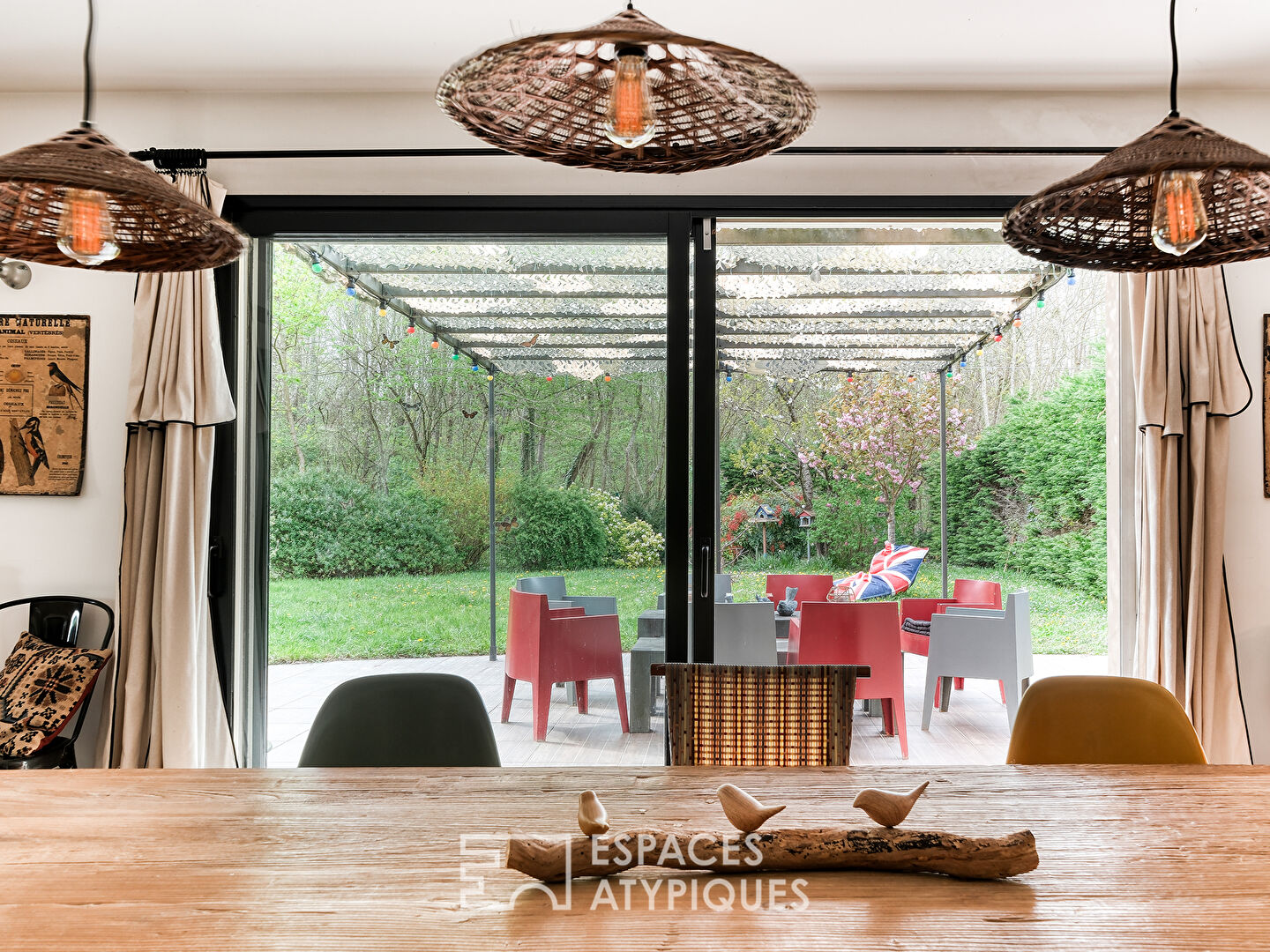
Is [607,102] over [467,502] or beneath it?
over

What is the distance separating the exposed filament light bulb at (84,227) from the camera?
1379 mm

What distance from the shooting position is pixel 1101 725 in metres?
1.94

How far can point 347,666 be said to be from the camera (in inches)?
131

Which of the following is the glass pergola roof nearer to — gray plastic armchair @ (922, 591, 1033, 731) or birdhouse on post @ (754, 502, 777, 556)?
birdhouse on post @ (754, 502, 777, 556)

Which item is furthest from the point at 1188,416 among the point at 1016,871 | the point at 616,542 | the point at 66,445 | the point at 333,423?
the point at 66,445

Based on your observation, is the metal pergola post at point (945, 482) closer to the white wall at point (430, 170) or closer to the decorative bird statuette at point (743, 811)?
the white wall at point (430, 170)

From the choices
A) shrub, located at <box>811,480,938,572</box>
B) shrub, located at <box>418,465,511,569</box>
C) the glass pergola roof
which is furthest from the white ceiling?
shrub, located at <box>811,480,938,572</box>

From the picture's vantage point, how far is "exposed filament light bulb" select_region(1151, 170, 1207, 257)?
1.35 metres

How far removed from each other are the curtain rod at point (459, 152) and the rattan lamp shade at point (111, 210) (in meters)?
1.65

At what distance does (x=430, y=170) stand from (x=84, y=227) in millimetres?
1955

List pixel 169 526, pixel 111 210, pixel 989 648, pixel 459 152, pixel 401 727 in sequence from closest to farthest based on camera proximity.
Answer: pixel 111 210 < pixel 401 727 < pixel 169 526 < pixel 459 152 < pixel 989 648

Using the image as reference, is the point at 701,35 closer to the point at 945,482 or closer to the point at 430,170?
the point at 430,170

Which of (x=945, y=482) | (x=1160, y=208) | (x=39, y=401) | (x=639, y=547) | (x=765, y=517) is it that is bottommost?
(x=639, y=547)

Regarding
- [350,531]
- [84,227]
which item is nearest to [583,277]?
[350,531]
